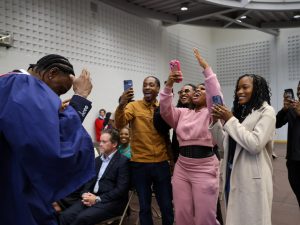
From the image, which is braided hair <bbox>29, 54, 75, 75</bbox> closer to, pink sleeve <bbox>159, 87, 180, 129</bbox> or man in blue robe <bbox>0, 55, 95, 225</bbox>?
man in blue robe <bbox>0, 55, 95, 225</bbox>

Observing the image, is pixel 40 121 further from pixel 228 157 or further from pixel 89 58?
pixel 89 58

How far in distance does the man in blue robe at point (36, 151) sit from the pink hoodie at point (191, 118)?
1451mm

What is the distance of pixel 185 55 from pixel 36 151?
12246mm

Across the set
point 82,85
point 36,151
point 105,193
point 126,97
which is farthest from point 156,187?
point 36,151

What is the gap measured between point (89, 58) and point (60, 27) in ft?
3.89

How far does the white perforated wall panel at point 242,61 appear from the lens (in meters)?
13.6

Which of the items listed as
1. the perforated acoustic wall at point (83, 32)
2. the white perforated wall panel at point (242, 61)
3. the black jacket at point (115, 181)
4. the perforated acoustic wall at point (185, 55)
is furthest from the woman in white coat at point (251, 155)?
the white perforated wall panel at point (242, 61)

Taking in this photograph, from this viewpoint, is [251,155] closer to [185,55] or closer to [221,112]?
[221,112]

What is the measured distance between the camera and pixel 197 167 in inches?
105

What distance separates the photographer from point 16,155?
1.21 metres

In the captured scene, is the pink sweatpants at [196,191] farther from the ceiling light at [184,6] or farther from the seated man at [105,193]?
the ceiling light at [184,6]

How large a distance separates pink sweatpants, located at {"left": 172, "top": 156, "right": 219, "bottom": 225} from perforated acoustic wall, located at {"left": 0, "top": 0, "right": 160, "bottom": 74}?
18.2 ft

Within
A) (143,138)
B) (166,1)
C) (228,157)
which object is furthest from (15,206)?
(166,1)

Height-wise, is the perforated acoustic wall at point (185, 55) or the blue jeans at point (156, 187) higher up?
the perforated acoustic wall at point (185, 55)
